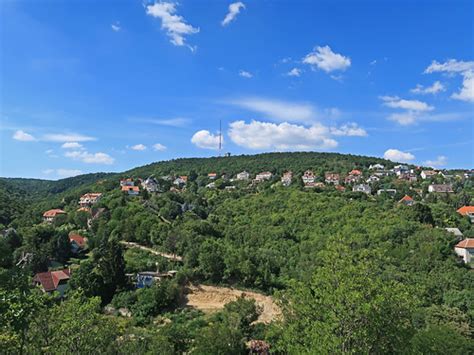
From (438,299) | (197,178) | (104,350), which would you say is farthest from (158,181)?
(104,350)

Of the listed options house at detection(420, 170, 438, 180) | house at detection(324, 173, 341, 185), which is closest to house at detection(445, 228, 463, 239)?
house at detection(324, 173, 341, 185)

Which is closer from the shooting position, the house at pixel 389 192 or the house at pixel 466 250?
the house at pixel 466 250

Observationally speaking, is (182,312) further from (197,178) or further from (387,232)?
(197,178)

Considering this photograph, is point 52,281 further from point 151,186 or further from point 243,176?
point 243,176

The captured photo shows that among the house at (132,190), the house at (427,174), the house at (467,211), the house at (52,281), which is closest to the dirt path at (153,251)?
the house at (52,281)

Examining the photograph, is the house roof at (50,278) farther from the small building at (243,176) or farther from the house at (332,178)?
the small building at (243,176)

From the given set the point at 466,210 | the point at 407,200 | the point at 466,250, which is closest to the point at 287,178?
the point at 407,200
